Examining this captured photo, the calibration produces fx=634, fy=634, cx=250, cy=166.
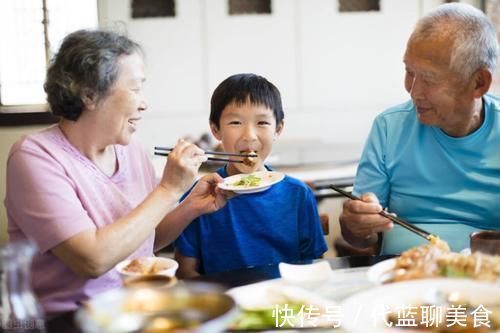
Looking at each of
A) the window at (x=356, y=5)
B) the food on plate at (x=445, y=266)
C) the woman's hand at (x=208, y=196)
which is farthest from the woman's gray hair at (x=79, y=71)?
the window at (x=356, y=5)

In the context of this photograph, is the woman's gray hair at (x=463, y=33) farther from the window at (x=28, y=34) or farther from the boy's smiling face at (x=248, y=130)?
the window at (x=28, y=34)

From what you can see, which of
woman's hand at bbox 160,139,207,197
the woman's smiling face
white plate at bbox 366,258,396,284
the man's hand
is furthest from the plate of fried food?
the woman's smiling face

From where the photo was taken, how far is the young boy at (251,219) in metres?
2.13

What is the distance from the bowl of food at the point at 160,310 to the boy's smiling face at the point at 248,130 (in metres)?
1.06

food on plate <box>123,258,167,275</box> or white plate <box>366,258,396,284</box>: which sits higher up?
white plate <box>366,258,396,284</box>

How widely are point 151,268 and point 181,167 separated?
1.11 ft

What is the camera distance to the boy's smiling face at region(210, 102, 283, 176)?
2.13 metres

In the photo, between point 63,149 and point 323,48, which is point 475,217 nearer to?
point 63,149

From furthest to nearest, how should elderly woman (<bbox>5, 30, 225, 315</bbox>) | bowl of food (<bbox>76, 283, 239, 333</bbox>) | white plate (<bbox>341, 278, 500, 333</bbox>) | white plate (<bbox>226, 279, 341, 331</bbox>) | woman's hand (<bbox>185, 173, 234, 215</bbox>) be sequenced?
woman's hand (<bbox>185, 173, 234, 215</bbox>) < elderly woman (<bbox>5, 30, 225, 315</bbox>) < white plate (<bbox>226, 279, 341, 331</bbox>) < white plate (<bbox>341, 278, 500, 333</bbox>) < bowl of food (<bbox>76, 283, 239, 333</bbox>)

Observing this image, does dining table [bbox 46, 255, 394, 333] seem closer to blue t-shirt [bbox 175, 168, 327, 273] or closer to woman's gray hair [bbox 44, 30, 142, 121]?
blue t-shirt [bbox 175, 168, 327, 273]

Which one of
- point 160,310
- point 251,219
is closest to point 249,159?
point 251,219

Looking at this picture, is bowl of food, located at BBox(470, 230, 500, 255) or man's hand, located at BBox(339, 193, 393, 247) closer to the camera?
bowl of food, located at BBox(470, 230, 500, 255)

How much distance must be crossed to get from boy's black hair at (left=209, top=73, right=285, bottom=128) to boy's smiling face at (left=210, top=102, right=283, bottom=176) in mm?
18

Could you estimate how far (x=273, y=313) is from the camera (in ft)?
4.12
